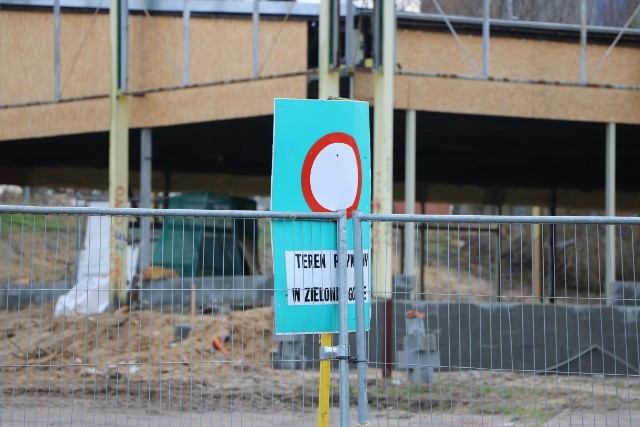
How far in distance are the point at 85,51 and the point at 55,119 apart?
149cm

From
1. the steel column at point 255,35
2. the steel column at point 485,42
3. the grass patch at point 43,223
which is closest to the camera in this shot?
the grass patch at point 43,223

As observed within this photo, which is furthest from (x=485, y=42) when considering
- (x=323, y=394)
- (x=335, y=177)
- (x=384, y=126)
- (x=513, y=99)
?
(x=323, y=394)

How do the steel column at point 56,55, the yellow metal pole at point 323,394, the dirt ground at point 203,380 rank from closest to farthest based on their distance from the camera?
the yellow metal pole at point 323,394 → the dirt ground at point 203,380 → the steel column at point 56,55

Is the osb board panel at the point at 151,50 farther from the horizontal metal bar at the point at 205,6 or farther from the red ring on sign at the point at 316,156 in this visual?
the red ring on sign at the point at 316,156

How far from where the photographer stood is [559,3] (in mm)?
19906

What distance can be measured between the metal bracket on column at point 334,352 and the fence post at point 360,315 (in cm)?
10

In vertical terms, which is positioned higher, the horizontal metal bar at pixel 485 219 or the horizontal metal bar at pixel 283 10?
the horizontal metal bar at pixel 283 10

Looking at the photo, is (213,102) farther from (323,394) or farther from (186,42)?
(323,394)

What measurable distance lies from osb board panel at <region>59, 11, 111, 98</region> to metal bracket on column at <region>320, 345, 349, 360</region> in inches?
519

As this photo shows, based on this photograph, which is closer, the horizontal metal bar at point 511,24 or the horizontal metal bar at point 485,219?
the horizontal metal bar at point 485,219

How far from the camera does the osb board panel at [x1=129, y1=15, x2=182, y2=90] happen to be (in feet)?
57.8

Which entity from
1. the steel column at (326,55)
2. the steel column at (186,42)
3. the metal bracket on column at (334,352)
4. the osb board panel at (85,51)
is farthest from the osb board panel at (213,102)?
the metal bracket on column at (334,352)

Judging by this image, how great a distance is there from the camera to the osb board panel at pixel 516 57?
53.9ft

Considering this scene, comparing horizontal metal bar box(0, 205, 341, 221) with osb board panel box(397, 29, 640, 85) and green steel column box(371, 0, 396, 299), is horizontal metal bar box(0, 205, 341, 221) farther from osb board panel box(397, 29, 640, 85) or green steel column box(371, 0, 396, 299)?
osb board panel box(397, 29, 640, 85)
